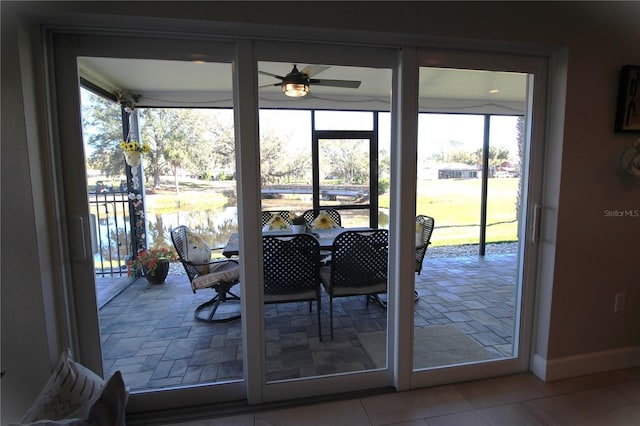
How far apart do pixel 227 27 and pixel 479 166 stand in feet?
13.6

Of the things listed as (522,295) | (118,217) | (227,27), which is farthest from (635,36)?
(118,217)

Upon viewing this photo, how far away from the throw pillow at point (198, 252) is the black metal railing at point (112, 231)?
1.45m

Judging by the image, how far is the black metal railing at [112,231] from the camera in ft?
12.2

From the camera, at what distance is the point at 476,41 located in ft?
6.00

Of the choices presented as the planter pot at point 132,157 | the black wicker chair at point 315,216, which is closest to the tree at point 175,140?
the planter pot at point 132,157

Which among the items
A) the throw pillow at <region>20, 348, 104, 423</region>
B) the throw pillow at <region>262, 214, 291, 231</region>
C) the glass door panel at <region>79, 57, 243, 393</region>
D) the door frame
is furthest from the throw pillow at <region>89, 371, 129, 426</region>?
the throw pillow at <region>262, 214, 291, 231</region>

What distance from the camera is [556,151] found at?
2.03 m

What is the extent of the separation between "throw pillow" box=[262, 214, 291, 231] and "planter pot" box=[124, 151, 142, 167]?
1.60 m

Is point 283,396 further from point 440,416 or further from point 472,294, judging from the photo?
point 472,294

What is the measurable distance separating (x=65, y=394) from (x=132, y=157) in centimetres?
275

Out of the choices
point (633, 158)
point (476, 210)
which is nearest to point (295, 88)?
point (633, 158)

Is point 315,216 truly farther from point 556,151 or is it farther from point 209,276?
point 556,151

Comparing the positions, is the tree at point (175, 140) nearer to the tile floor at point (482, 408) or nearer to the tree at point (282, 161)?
the tree at point (282, 161)

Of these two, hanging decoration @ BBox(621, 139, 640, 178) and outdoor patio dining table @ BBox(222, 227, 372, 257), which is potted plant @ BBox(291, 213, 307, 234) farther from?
hanging decoration @ BBox(621, 139, 640, 178)
